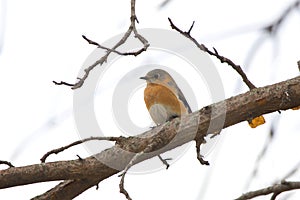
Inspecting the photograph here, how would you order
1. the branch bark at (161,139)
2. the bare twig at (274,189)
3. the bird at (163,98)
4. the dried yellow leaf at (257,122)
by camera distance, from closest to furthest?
1. the bare twig at (274,189)
2. the branch bark at (161,139)
3. the dried yellow leaf at (257,122)
4. the bird at (163,98)

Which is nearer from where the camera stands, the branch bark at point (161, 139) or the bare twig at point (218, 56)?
the bare twig at point (218, 56)

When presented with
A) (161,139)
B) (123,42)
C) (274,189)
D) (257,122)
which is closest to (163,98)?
(257,122)

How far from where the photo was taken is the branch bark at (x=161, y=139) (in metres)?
4.24

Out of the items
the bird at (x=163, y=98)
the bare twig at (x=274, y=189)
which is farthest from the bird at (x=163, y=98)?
the bare twig at (x=274, y=189)

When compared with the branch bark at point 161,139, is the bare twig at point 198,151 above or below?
below

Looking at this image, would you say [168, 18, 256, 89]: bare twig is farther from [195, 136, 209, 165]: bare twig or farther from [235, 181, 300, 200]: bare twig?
[235, 181, 300, 200]: bare twig

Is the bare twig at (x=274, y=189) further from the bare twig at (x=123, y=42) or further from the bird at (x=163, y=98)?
the bird at (x=163, y=98)

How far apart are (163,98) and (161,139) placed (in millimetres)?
2153

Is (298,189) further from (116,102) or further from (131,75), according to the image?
(116,102)

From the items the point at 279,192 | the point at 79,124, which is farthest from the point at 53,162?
the point at 279,192

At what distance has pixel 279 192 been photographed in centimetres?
315

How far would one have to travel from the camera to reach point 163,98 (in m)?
6.40

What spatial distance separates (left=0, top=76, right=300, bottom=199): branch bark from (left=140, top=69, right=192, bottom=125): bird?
5.84 ft

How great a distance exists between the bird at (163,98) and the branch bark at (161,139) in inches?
70.1
